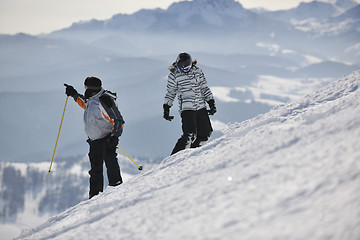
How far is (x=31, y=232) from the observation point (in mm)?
5020

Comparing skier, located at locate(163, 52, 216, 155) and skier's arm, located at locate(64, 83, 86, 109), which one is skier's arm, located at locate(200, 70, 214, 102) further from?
skier's arm, located at locate(64, 83, 86, 109)

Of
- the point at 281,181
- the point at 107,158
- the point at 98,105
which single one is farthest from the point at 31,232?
the point at 281,181

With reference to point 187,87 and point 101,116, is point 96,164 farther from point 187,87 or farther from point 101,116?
point 187,87

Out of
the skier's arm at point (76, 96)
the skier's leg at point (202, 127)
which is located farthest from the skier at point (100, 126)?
the skier's leg at point (202, 127)

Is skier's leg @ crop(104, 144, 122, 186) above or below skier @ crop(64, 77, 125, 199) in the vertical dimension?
below

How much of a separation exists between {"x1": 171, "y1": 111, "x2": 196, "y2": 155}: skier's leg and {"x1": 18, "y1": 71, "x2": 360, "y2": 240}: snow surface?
7.87 feet

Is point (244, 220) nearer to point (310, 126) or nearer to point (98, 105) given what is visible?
point (310, 126)

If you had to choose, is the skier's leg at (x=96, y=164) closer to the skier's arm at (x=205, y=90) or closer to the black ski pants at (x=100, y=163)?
the black ski pants at (x=100, y=163)

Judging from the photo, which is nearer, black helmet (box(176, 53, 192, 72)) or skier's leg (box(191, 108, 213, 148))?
black helmet (box(176, 53, 192, 72))

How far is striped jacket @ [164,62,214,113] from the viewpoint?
269 inches

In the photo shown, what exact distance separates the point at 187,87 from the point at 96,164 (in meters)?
2.53

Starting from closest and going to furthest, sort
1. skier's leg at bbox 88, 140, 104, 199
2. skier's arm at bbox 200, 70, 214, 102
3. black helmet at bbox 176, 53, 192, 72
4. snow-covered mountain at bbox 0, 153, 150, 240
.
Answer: skier's leg at bbox 88, 140, 104, 199 → black helmet at bbox 176, 53, 192, 72 → skier's arm at bbox 200, 70, 214, 102 → snow-covered mountain at bbox 0, 153, 150, 240

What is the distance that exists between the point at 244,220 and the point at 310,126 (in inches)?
72.4

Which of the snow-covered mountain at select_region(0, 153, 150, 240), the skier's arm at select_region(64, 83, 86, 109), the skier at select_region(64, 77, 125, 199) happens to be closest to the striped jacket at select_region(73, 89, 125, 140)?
the skier at select_region(64, 77, 125, 199)
